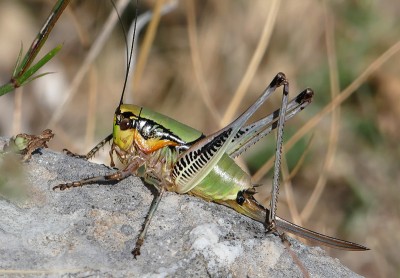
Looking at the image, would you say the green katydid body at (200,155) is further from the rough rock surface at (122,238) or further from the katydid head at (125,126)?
the rough rock surface at (122,238)

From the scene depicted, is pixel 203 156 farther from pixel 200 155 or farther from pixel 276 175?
pixel 276 175

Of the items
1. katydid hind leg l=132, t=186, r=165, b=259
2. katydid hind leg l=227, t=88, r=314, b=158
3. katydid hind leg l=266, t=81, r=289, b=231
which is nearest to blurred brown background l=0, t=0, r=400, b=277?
katydid hind leg l=227, t=88, r=314, b=158

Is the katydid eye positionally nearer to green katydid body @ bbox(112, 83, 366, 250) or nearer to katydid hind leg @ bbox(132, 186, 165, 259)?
green katydid body @ bbox(112, 83, 366, 250)

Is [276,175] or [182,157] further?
[182,157]

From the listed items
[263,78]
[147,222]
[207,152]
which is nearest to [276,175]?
[207,152]

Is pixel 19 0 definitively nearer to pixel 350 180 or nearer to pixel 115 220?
pixel 350 180

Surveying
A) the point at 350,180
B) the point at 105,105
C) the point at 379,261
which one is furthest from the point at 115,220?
the point at 105,105

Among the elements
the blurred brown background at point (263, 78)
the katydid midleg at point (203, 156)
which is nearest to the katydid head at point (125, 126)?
the katydid midleg at point (203, 156)
